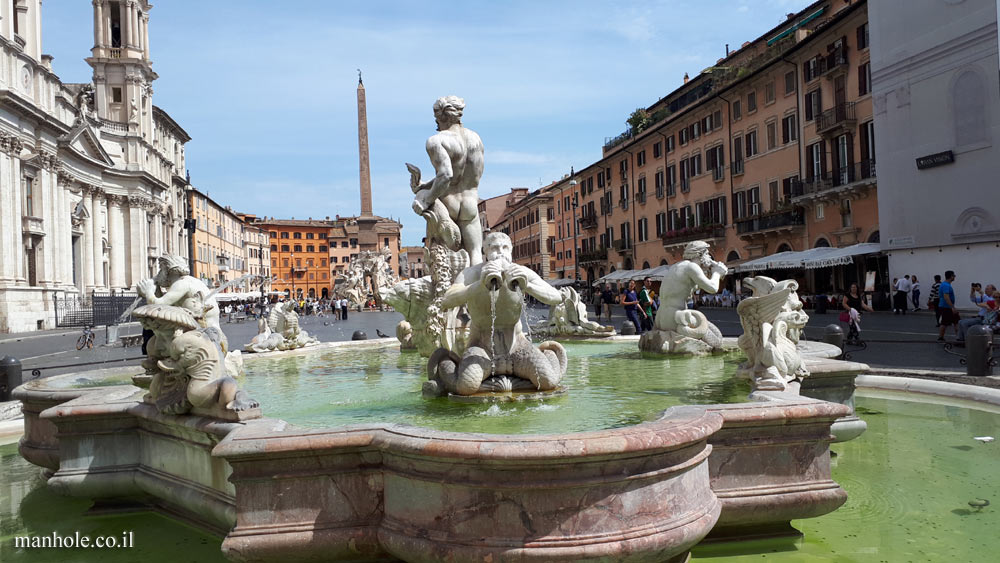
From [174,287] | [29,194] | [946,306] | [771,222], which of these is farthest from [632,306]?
[29,194]

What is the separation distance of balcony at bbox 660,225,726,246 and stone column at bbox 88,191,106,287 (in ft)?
122

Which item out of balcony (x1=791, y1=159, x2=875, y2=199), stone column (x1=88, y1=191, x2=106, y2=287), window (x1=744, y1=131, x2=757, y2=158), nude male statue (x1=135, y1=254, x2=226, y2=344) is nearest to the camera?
nude male statue (x1=135, y1=254, x2=226, y2=344)

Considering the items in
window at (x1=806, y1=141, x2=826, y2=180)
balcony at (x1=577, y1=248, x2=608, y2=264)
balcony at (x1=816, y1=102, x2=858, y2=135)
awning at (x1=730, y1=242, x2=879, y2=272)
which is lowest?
awning at (x1=730, y1=242, x2=879, y2=272)

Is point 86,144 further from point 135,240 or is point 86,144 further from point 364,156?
point 364,156

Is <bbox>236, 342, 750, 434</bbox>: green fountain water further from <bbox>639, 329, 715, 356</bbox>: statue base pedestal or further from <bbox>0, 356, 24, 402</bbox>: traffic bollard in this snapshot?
<bbox>0, 356, 24, 402</bbox>: traffic bollard

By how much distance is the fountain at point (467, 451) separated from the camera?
2967 millimetres

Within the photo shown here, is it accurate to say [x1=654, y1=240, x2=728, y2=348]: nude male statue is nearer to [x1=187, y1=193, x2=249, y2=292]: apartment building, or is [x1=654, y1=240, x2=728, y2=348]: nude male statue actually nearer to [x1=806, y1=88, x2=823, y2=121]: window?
→ [x1=806, y1=88, x2=823, y2=121]: window

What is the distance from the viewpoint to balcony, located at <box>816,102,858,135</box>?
28859mm

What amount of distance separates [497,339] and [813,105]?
101ft

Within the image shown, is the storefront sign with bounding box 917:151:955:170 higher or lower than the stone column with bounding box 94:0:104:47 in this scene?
lower

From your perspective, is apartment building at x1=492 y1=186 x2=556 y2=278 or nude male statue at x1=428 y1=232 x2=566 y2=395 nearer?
nude male statue at x1=428 y1=232 x2=566 y2=395

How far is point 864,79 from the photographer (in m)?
28.4

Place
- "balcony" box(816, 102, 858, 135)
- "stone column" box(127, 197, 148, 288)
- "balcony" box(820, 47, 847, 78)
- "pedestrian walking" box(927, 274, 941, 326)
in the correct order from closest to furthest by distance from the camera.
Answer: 1. "pedestrian walking" box(927, 274, 941, 326)
2. "balcony" box(816, 102, 858, 135)
3. "balcony" box(820, 47, 847, 78)
4. "stone column" box(127, 197, 148, 288)

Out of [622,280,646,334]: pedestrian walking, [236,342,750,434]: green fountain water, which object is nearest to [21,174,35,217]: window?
[622,280,646,334]: pedestrian walking
